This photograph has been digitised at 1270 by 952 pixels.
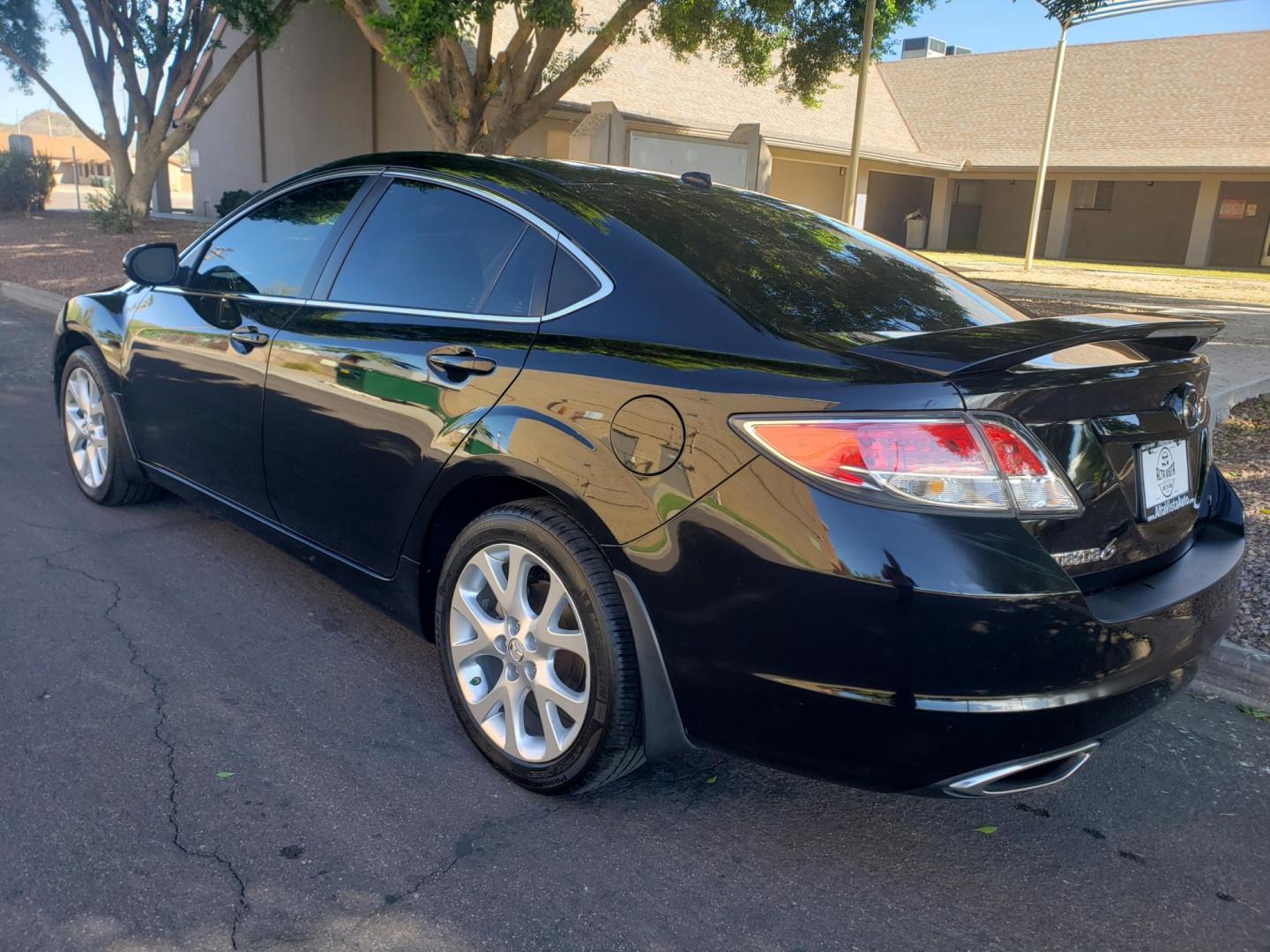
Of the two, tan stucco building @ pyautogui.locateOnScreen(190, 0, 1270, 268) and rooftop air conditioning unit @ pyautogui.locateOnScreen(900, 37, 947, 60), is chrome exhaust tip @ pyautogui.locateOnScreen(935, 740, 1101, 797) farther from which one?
rooftop air conditioning unit @ pyautogui.locateOnScreen(900, 37, 947, 60)

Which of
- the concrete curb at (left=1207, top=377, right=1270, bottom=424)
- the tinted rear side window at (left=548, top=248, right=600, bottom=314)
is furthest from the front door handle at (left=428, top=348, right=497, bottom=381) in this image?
the concrete curb at (left=1207, top=377, right=1270, bottom=424)

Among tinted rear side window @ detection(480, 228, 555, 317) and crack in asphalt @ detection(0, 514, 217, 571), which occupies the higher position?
tinted rear side window @ detection(480, 228, 555, 317)

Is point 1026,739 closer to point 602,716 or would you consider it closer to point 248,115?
point 602,716

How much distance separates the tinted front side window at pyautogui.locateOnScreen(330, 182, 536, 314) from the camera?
302 cm

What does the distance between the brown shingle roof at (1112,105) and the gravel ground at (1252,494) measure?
2295cm

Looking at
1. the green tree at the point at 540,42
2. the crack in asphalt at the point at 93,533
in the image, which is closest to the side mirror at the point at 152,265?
the crack in asphalt at the point at 93,533

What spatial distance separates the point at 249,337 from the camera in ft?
12.0

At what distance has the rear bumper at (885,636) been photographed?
2068 millimetres

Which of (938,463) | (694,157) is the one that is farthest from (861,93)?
(938,463)

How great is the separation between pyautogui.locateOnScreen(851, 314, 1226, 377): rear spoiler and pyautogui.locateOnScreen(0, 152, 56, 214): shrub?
3236 cm

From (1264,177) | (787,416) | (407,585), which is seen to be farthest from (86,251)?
(1264,177)

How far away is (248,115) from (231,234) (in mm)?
25765

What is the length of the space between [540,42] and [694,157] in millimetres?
2691

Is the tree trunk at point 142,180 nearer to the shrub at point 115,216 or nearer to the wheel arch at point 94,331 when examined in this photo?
the shrub at point 115,216
